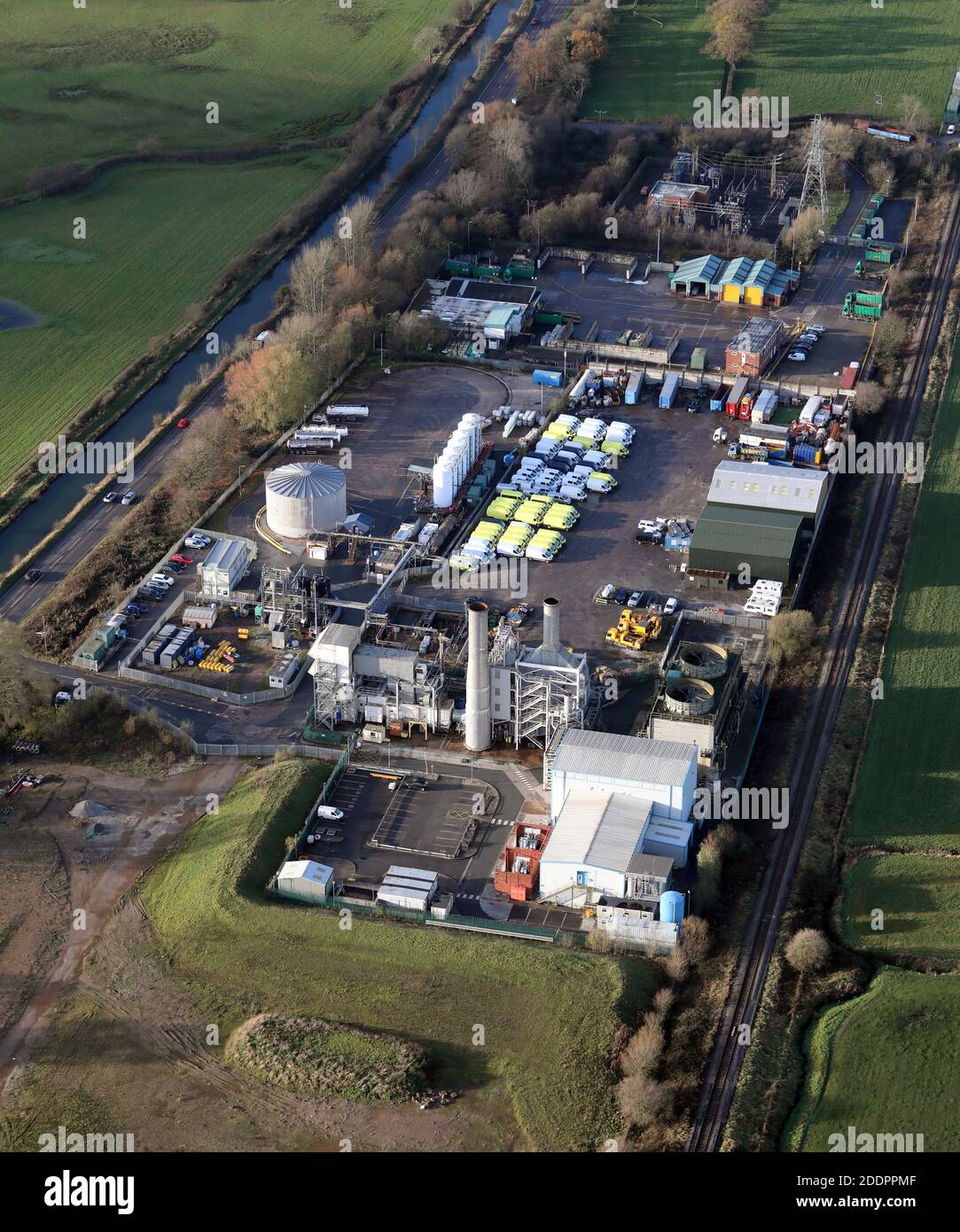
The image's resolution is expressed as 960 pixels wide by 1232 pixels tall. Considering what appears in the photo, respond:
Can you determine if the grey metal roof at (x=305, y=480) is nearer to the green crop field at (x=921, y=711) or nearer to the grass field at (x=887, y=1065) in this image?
the green crop field at (x=921, y=711)

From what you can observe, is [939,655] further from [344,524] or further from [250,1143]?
[250,1143]

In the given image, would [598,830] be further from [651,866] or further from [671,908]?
[671,908]

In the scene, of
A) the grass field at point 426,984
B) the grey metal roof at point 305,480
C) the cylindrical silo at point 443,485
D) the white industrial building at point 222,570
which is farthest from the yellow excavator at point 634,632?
the grass field at point 426,984

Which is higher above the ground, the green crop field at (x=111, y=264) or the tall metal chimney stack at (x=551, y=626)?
the green crop field at (x=111, y=264)

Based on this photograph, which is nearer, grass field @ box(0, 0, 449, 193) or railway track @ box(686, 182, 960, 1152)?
railway track @ box(686, 182, 960, 1152)

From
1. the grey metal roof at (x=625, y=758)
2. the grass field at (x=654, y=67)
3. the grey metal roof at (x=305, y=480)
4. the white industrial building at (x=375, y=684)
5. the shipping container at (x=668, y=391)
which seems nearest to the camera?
the grey metal roof at (x=625, y=758)

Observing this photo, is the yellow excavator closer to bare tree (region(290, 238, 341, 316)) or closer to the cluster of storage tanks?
the cluster of storage tanks

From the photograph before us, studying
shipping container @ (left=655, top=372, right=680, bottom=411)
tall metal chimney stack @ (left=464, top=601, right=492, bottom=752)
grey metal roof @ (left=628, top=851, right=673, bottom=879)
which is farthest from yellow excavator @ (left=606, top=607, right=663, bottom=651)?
shipping container @ (left=655, top=372, right=680, bottom=411)

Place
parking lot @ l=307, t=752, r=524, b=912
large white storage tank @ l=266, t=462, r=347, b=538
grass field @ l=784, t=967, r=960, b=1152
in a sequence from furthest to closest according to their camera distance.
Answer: large white storage tank @ l=266, t=462, r=347, b=538, parking lot @ l=307, t=752, r=524, b=912, grass field @ l=784, t=967, r=960, b=1152
